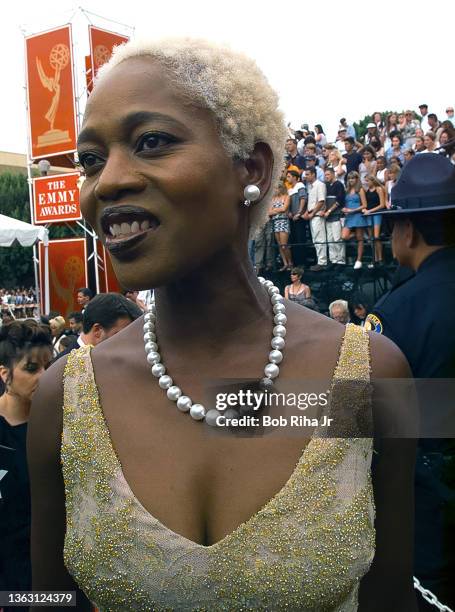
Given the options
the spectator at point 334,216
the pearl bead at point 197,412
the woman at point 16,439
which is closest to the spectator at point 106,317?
the woman at point 16,439

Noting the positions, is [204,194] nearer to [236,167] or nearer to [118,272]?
[236,167]

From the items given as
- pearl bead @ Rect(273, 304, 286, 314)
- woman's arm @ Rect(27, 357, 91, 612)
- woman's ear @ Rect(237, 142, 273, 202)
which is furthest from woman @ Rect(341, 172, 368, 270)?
woman's arm @ Rect(27, 357, 91, 612)

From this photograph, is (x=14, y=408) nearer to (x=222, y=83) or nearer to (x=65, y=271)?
(x=222, y=83)

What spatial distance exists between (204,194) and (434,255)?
150 centimetres

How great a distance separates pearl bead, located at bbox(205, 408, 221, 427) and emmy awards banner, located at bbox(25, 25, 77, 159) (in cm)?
1464

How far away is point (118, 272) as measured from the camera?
4.69 feet

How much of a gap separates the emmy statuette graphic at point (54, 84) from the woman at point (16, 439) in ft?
41.5

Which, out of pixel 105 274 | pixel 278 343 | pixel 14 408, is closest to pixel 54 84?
pixel 105 274

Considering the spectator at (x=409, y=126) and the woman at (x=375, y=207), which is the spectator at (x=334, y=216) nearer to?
the woman at (x=375, y=207)

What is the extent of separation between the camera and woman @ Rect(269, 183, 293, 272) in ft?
37.9

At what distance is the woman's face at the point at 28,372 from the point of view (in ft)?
10.9

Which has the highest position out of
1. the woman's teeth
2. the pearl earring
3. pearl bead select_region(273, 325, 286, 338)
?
the pearl earring

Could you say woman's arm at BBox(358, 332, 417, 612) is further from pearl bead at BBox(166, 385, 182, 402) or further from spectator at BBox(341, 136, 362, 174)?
spectator at BBox(341, 136, 362, 174)

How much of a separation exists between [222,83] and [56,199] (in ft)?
49.2
